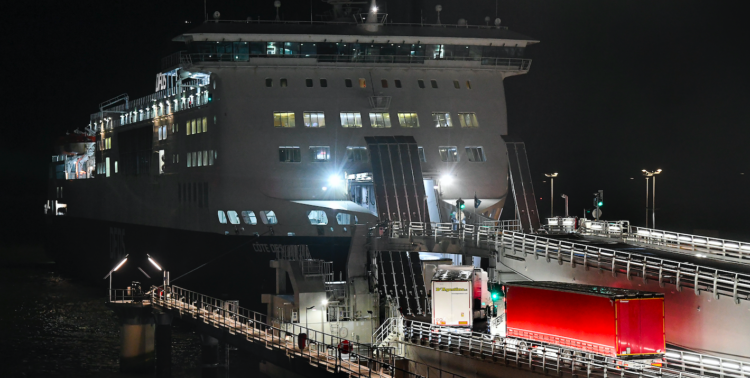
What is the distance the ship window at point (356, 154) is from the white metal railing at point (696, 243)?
14.0m

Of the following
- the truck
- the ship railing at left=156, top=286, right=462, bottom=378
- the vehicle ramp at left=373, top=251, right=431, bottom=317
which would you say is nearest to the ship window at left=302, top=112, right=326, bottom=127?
the vehicle ramp at left=373, top=251, right=431, bottom=317

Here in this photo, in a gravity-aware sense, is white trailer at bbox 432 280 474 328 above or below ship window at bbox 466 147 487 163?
below

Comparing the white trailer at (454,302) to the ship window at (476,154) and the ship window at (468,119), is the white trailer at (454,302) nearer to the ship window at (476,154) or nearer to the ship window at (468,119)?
the ship window at (476,154)

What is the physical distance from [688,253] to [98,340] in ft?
96.3

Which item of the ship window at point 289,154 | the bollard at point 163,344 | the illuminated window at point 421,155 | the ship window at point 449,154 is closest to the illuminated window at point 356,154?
the ship window at point 289,154

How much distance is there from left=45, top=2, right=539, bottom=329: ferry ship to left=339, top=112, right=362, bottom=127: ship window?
0.17 ft

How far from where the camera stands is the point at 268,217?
139 ft

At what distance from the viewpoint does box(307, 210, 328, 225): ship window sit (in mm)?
41688

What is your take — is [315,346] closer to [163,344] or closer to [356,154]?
[163,344]

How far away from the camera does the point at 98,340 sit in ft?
141

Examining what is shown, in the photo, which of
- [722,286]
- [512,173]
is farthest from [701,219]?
[722,286]

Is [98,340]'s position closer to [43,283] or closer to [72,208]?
[43,283]

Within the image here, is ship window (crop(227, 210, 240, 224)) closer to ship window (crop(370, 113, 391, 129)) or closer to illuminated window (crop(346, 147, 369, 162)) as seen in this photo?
illuminated window (crop(346, 147, 369, 162))

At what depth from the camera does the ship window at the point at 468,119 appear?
45.1 meters
